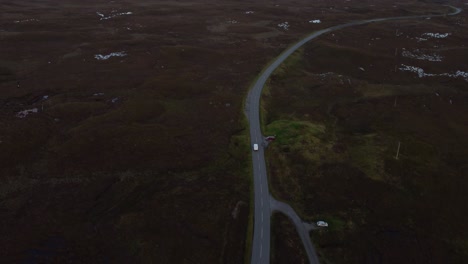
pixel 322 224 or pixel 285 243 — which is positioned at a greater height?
pixel 322 224

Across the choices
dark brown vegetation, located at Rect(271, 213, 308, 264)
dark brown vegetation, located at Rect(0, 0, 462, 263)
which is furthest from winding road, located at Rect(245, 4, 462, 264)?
dark brown vegetation, located at Rect(0, 0, 462, 263)

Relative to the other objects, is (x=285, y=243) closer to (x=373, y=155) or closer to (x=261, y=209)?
(x=261, y=209)

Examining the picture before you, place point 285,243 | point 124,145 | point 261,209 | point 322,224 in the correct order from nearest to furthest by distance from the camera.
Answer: point 285,243 < point 322,224 < point 261,209 < point 124,145

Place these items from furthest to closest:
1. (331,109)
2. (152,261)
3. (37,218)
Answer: (331,109) < (37,218) < (152,261)

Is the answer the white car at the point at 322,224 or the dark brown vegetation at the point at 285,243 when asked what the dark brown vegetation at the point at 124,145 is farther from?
the white car at the point at 322,224

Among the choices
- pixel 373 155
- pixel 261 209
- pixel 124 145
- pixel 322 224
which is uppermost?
pixel 124 145

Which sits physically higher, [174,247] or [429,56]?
[429,56]

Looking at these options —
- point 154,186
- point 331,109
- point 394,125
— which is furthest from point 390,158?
point 154,186

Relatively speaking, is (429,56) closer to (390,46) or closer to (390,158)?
(390,46)

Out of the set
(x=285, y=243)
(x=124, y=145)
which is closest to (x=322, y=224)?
(x=285, y=243)
